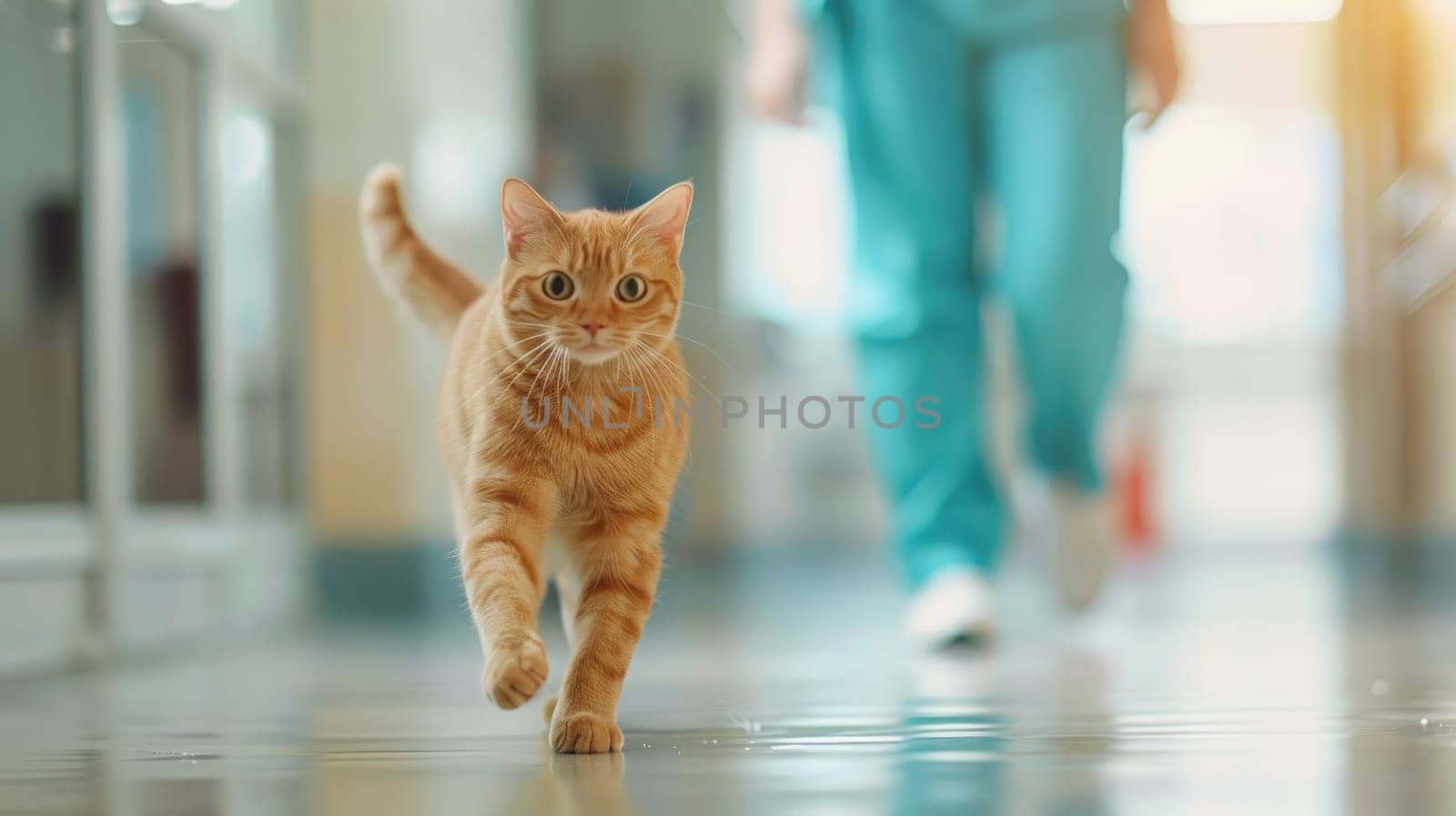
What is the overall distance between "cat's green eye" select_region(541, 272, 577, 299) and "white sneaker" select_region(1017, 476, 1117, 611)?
3.20 feet

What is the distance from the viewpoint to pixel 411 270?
80 cm

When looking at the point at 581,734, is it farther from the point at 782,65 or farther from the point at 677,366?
the point at 782,65

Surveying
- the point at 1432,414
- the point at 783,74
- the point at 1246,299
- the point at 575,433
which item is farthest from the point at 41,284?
the point at 1246,299

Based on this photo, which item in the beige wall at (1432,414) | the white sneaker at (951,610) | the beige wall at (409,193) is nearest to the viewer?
the beige wall at (409,193)

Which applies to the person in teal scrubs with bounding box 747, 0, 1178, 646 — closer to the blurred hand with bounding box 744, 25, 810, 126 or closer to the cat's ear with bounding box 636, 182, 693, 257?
the blurred hand with bounding box 744, 25, 810, 126

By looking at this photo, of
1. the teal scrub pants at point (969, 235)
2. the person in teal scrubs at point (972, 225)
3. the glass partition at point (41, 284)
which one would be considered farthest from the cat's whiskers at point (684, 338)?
the glass partition at point (41, 284)

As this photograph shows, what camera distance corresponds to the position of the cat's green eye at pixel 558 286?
71 cm

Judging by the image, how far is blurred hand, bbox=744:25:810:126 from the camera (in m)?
1.46

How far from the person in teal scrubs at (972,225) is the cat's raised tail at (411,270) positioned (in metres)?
0.69

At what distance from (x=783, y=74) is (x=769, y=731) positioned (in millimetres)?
876

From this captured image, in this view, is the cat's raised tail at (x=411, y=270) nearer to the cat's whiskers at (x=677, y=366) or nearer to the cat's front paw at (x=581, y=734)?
the cat's whiskers at (x=677, y=366)

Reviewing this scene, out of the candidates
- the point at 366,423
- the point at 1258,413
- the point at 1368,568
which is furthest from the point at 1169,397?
the point at 366,423

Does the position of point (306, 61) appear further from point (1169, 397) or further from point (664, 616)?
point (1169, 397)

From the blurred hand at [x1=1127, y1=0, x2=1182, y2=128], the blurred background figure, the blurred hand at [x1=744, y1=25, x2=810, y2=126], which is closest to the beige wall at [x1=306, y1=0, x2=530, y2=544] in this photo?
the blurred background figure
